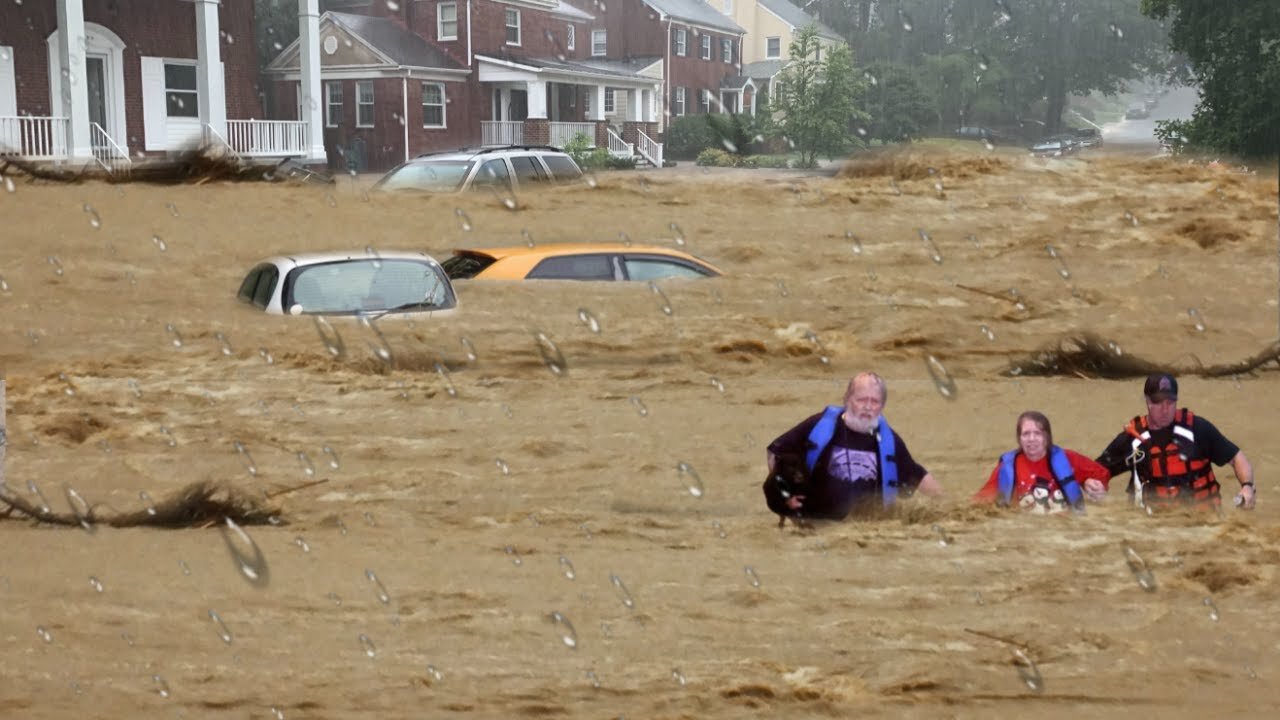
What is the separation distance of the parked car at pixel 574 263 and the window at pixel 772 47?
4451 centimetres

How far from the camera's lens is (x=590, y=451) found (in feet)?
36.9

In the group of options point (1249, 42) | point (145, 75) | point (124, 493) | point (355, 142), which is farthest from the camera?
point (355, 142)

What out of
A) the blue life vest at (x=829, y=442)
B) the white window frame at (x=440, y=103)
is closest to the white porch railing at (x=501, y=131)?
the white window frame at (x=440, y=103)

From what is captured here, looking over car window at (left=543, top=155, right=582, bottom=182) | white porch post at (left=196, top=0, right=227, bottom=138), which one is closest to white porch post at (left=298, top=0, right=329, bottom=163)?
white porch post at (left=196, top=0, right=227, bottom=138)

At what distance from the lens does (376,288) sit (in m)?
11.1

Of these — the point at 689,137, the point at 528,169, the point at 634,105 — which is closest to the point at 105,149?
the point at 528,169

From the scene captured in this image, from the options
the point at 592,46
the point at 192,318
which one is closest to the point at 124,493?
the point at 192,318

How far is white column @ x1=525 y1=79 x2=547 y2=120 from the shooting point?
121 ft

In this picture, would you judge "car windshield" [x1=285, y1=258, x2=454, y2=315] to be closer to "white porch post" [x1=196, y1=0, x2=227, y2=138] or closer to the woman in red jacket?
the woman in red jacket

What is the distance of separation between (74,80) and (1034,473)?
19.5 metres

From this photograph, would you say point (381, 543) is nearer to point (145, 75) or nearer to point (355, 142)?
point (145, 75)

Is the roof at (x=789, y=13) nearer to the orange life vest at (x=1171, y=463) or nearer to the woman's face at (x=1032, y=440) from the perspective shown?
the orange life vest at (x=1171, y=463)

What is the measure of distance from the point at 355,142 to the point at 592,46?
15.4 meters

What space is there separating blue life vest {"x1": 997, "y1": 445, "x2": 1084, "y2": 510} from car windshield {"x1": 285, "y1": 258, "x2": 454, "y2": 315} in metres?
5.52
